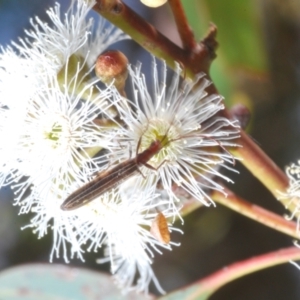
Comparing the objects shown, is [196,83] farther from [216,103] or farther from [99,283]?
[99,283]

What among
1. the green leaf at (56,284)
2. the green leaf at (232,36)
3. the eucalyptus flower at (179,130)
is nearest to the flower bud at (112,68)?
the eucalyptus flower at (179,130)

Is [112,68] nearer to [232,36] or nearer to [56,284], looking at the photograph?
[232,36]

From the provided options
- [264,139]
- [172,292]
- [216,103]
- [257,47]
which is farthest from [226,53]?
[172,292]

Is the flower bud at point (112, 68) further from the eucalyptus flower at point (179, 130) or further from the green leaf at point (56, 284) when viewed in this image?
the green leaf at point (56, 284)

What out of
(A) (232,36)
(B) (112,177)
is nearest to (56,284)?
(B) (112,177)

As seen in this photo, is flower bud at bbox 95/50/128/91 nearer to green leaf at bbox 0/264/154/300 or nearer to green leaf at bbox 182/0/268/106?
green leaf at bbox 182/0/268/106

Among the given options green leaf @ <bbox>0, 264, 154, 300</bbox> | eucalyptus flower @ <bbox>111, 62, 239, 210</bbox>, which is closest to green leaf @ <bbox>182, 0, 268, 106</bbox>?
eucalyptus flower @ <bbox>111, 62, 239, 210</bbox>
